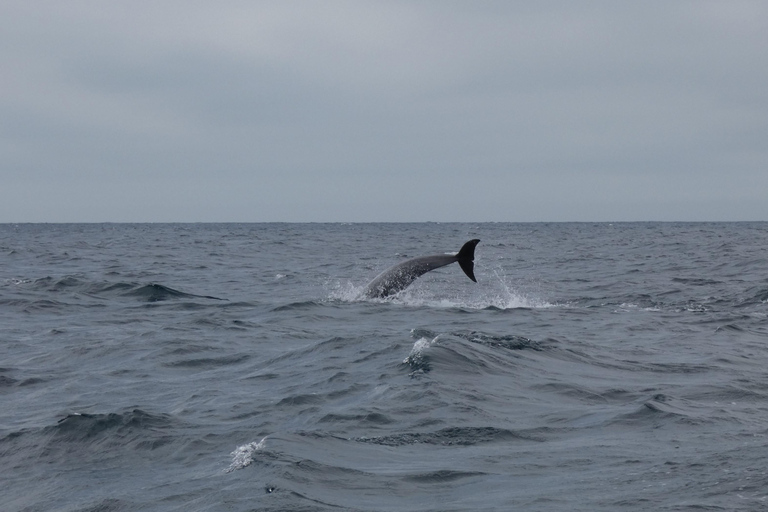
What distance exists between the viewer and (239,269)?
118 ft

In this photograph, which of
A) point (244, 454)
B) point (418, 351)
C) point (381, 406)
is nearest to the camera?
point (244, 454)

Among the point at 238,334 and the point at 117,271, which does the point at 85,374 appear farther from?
the point at 117,271

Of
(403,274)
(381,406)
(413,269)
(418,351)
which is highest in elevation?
(413,269)

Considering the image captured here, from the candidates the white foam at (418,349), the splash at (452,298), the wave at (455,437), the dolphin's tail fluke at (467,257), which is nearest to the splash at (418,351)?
the white foam at (418,349)

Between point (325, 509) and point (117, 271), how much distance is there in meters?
26.8

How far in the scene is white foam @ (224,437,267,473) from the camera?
24.7ft

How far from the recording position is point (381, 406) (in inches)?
377

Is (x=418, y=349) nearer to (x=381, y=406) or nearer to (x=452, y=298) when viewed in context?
(x=381, y=406)

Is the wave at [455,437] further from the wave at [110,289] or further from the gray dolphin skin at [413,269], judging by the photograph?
the wave at [110,289]

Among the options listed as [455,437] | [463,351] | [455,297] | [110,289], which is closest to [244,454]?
[455,437]

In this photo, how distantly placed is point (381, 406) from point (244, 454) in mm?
2092

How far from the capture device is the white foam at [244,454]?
754cm

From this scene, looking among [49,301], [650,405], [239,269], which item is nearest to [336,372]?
[650,405]

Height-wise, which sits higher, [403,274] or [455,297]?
[403,274]
